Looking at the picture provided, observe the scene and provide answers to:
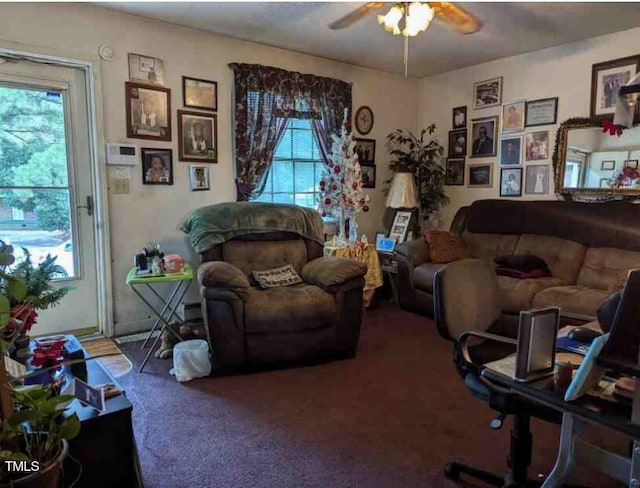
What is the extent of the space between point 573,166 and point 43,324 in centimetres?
457

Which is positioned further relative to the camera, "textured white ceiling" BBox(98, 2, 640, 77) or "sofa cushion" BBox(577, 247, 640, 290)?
"sofa cushion" BBox(577, 247, 640, 290)

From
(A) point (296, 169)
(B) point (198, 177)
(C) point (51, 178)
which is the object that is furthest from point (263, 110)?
(C) point (51, 178)

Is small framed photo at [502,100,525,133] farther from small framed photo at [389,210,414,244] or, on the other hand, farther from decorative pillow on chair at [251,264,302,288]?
decorative pillow on chair at [251,264,302,288]

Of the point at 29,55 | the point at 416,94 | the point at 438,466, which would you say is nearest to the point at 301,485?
the point at 438,466

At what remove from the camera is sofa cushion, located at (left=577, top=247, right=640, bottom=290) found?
11.0 feet

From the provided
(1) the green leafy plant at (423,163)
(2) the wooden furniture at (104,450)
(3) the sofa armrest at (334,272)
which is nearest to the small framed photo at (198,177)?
(3) the sofa armrest at (334,272)

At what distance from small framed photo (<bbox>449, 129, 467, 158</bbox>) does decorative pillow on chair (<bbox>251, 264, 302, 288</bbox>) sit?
263 centimetres

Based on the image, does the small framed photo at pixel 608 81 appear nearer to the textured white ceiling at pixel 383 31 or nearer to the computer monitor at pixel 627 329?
the textured white ceiling at pixel 383 31

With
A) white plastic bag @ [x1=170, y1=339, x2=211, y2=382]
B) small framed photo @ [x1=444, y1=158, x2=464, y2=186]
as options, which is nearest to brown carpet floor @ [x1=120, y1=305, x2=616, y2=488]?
white plastic bag @ [x1=170, y1=339, x2=211, y2=382]

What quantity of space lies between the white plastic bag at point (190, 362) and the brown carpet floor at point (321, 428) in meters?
0.06

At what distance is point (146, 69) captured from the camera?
11.5 ft

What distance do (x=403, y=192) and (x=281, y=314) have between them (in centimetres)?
248

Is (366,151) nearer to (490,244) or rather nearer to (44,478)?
(490,244)

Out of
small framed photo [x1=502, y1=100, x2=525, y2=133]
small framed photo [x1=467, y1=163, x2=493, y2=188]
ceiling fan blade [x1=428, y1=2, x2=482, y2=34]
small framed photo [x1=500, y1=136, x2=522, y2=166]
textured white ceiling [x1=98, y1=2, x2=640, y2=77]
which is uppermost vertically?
textured white ceiling [x1=98, y1=2, x2=640, y2=77]
